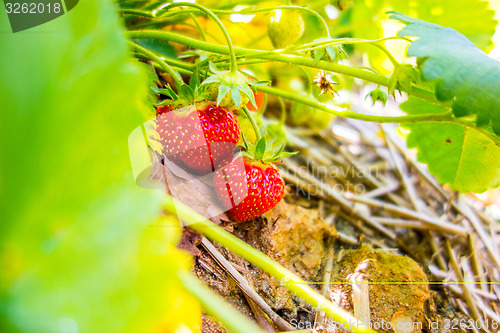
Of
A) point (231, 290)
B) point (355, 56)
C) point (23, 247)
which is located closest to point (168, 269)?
point (23, 247)

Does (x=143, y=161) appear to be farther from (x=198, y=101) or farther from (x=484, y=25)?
(x=484, y=25)

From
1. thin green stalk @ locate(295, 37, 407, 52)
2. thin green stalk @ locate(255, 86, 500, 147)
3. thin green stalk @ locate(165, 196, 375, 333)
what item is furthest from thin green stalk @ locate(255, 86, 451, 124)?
thin green stalk @ locate(165, 196, 375, 333)

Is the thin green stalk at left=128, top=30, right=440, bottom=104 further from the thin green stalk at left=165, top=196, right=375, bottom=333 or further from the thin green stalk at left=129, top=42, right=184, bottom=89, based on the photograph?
the thin green stalk at left=165, top=196, right=375, bottom=333

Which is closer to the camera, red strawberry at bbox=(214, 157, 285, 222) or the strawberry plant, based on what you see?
the strawberry plant

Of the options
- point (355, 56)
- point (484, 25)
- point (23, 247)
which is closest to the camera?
point (23, 247)

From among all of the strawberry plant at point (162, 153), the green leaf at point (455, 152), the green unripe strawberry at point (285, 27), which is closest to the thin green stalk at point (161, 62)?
the strawberry plant at point (162, 153)

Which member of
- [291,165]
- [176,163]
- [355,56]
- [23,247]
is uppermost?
[23,247]

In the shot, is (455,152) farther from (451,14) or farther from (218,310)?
(218,310)
